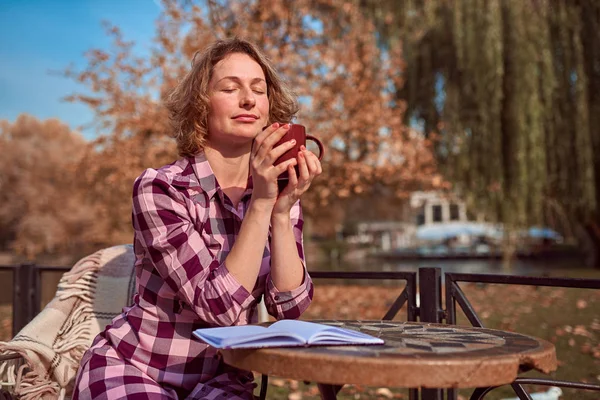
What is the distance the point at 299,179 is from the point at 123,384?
823mm

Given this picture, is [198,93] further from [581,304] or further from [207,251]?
[581,304]

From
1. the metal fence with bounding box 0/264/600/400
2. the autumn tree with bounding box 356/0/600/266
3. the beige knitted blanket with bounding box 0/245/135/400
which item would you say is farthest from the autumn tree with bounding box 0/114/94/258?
the metal fence with bounding box 0/264/600/400

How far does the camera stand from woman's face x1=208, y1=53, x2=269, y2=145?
2174 mm

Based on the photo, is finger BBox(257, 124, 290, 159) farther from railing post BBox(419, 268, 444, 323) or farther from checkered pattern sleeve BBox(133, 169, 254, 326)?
railing post BBox(419, 268, 444, 323)

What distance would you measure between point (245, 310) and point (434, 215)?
67.3 metres

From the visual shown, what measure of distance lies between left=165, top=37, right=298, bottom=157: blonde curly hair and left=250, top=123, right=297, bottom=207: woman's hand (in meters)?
0.47

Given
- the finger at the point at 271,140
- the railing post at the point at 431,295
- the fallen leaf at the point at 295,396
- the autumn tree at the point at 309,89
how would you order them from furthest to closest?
the autumn tree at the point at 309,89, the fallen leaf at the point at 295,396, the railing post at the point at 431,295, the finger at the point at 271,140

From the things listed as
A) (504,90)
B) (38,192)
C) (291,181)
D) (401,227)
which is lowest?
(401,227)

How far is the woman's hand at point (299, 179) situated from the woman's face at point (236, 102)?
35cm

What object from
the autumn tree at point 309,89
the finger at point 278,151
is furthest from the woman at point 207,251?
the autumn tree at point 309,89

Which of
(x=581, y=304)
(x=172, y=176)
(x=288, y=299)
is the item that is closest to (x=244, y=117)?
(x=172, y=176)

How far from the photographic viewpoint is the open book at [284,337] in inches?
58.7

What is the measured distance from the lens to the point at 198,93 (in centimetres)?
222

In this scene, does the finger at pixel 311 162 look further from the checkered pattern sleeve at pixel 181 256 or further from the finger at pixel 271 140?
the checkered pattern sleeve at pixel 181 256
